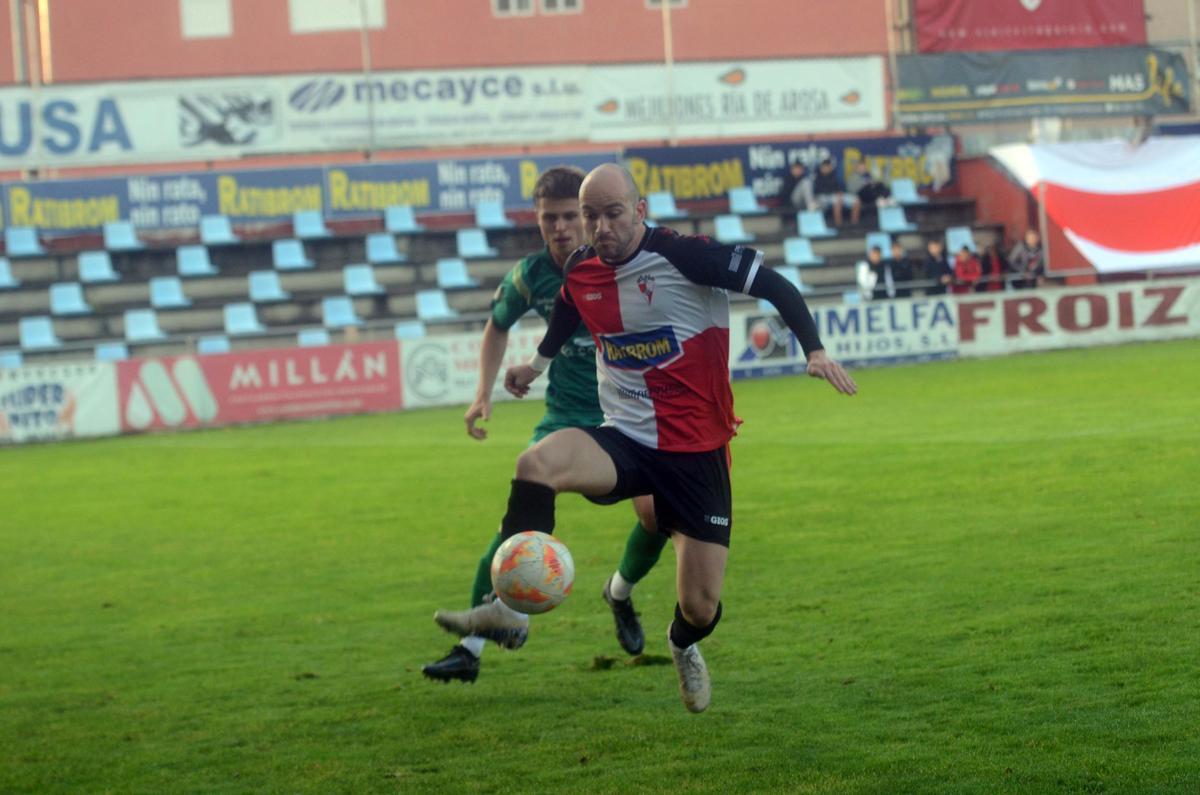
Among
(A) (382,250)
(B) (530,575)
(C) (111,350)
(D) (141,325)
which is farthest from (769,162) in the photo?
(B) (530,575)

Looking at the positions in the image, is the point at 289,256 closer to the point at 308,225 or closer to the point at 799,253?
the point at 308,225

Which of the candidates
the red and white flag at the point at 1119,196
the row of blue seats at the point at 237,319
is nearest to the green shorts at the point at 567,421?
the row of blue seats at the point at 237,319

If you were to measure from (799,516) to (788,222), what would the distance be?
20.3 m

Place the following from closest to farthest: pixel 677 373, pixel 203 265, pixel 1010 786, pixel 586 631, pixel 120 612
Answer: pixel 1010 786, pixel 677 373, pixel 586 631, pixel 120 612, pixel 203 265

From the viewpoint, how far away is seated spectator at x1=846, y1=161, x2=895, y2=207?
1281 inches

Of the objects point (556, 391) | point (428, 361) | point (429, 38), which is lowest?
point (556, 391)

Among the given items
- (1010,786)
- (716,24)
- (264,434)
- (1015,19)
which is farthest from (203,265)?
(1010,786)

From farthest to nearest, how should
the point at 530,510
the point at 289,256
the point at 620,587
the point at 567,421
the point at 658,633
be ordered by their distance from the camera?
the point at 289,256 < the point at 658,633 < the point at 620,587 < the point at 567,421 < the point at 530,510

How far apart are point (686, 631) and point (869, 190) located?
26.8 meters

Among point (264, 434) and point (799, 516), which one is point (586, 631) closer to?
point (799, 516)

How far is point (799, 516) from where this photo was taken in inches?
495

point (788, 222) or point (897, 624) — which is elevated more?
point (788, 222)

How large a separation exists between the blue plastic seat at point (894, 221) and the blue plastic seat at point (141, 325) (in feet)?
43.6

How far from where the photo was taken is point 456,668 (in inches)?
293
